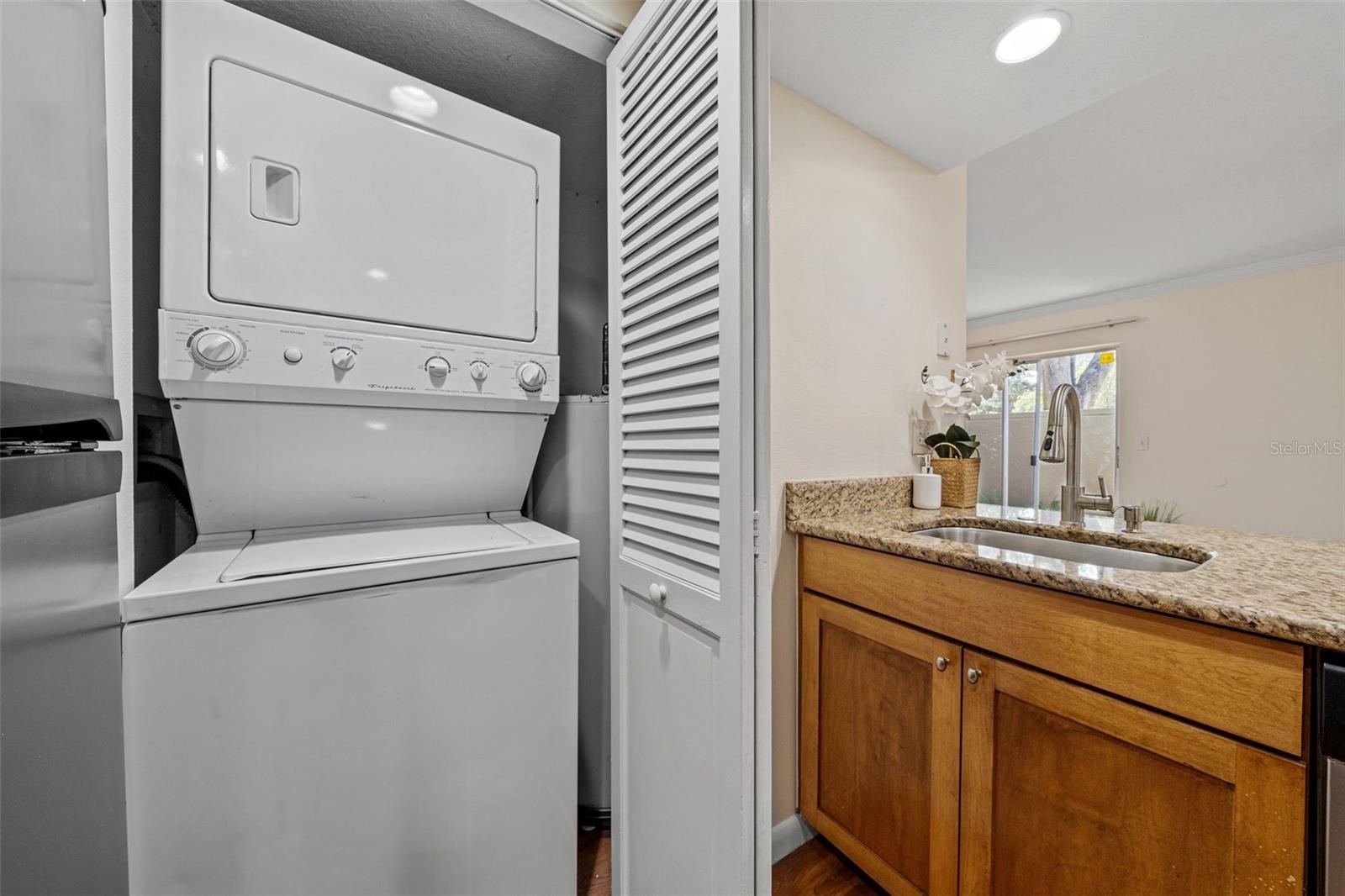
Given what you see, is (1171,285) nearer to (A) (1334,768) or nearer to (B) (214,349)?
(A) (1334,768)

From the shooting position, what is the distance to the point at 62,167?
1.97ft

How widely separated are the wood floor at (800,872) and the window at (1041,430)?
4.42 meters

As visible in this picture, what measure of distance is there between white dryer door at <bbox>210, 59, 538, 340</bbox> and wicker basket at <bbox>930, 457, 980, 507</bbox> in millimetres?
1530

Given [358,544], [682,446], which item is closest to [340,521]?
[358,544]

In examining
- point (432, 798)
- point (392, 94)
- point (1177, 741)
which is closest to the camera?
point (1177, 741)

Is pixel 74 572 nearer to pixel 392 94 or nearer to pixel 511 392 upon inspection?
pixel 511 392

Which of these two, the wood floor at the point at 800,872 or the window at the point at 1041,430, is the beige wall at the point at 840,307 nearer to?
the wood floor at the point at 800,872

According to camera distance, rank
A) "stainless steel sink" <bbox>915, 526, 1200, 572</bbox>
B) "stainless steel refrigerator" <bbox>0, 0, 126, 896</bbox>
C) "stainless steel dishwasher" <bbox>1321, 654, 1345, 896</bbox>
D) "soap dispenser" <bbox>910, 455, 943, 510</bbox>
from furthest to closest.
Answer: "soap dispenser" <bbox>910, 455, 943, 510</bbox>
"stainless steel sink" <bbox>915, 526, 1200, 572</bbox>
"stainless steel dishwasher" <bbox>1321, 654, 1345, 896</bbox>
"stainless steel refrigerator" <bbox>0, 0, 126, 896</bbox>

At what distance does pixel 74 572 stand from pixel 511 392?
819 mm

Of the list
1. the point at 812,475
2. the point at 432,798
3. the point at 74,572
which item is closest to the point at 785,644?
the point at 812,475

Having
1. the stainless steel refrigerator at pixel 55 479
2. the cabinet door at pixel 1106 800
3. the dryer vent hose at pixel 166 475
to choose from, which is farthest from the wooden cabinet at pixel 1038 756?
the dryer vent hose at pixel 166 475

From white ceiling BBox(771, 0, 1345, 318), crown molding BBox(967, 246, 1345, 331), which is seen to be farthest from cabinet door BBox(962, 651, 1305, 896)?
crown molding BBox(967, 246, 1345, 331)

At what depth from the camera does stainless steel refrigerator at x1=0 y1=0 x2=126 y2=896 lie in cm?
43

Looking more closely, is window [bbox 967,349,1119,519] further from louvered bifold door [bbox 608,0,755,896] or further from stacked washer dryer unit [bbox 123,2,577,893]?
stacked washer dryer unit [bbox 123,2,577,893]
